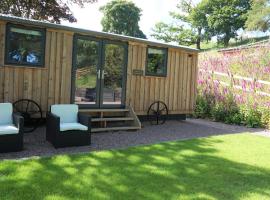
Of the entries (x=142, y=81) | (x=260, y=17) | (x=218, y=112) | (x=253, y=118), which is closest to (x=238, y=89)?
(x=218, y=112)

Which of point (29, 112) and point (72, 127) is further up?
point (29, 112)

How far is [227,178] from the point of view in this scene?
16.1 feet

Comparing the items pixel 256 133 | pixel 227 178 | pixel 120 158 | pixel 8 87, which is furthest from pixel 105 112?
pixel 227 178

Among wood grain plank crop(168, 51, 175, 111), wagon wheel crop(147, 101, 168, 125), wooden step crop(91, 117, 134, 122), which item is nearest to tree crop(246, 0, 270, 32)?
wood grain plank crop(168, 51, 175, 111)

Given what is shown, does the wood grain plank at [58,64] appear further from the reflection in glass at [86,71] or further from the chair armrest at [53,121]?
the chair armrest at [53,121]

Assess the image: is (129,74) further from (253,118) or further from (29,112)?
(253,118)

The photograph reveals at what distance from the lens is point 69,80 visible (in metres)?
8.52

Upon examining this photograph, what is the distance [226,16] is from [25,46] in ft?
129

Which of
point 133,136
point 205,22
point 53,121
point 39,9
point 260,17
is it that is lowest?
point 133,136

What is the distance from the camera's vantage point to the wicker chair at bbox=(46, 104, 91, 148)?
6.45m

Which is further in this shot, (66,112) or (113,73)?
(113,73)

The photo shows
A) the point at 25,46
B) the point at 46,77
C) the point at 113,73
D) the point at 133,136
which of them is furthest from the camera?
the point at 113,73

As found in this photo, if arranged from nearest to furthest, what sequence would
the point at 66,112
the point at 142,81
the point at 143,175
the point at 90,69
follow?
the point at 143,175
the point at 66,112
the point at 90,69
the point at 142,81

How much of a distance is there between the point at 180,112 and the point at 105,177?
681 centimetres
